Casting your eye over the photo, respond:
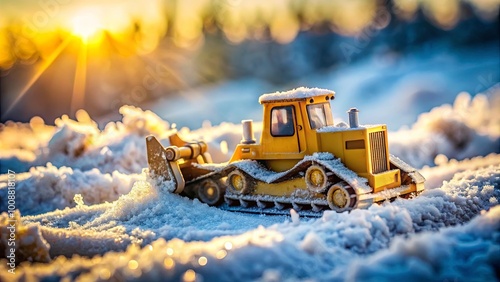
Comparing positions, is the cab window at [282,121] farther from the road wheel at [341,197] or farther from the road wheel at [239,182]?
the road wheel at [341,197]

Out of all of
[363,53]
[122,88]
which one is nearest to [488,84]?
[363,53]

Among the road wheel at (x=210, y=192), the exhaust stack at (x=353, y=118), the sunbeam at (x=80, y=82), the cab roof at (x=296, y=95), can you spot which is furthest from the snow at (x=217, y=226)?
the sunbeam at (x=80, y=82)

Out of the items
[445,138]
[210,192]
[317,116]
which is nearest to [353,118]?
[317,116]

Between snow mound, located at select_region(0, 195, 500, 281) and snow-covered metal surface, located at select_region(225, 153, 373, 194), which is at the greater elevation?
snow-covered metal surface, located at select_region(225, 153, 373, 194)

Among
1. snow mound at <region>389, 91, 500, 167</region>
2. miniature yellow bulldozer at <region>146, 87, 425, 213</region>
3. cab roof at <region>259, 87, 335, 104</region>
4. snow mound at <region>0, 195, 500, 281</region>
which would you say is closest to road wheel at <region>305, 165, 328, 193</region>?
miniature yellow bulldozer at <region>146, 87, 425, 213</region>

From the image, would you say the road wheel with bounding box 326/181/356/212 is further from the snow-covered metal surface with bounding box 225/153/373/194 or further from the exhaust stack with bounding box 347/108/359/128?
the exhaust stack with bounding box 347/108/359/128

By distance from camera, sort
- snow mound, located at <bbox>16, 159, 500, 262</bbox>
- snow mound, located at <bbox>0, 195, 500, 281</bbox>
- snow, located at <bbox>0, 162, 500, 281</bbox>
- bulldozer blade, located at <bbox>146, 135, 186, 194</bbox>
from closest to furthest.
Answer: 1. snow mound, located at <bbox>0, 195, 500, 281</bbox>
2. snow, located at <bbox>0, 162, 500, 281</bbox>
3. snow mound, located at <bbox>16, 159, 500, 262</bbox>
4. bulldozer blade, located at <bbox>146, 135, 186, 194</bbox>

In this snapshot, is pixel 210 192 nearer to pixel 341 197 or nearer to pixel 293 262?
pixel 341 197
